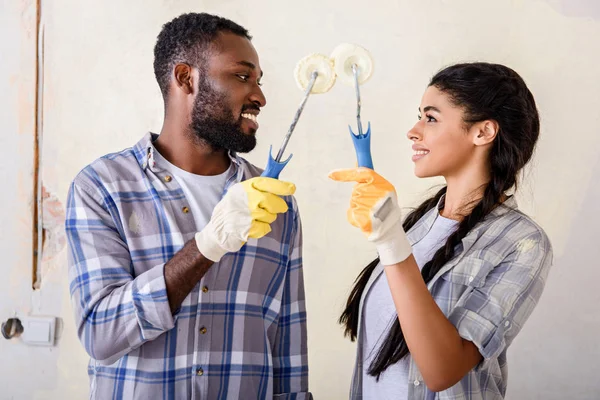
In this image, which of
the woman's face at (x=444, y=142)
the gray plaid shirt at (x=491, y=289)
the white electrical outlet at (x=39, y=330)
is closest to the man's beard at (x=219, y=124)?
the woman's face at (x=444, y=142)

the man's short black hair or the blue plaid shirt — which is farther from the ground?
the man's short black hair

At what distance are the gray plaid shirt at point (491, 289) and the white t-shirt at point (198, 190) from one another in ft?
1.50

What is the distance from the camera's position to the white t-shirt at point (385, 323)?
1.13 metres

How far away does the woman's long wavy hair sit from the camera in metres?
1.15

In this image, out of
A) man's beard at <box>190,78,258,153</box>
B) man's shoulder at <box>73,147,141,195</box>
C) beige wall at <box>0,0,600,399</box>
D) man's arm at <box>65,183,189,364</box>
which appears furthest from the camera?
beige wall at <box>0,0,600,399</box>

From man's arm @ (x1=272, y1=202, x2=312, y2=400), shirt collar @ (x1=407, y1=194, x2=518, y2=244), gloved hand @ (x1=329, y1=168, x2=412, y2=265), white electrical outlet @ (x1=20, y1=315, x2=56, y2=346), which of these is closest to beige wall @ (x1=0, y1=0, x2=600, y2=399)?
white electrical outlet @ (x1=20, y1=315, x2=56, y2=346)

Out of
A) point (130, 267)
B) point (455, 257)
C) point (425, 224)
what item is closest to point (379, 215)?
point (455, 257)

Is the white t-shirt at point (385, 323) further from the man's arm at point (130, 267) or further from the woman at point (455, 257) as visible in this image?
the man's arm at point (130, 267)

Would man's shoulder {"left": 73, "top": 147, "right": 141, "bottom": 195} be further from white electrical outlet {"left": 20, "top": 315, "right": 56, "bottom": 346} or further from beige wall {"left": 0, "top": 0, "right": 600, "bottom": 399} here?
white electrical outlet {"left": 20, "top": 315, "right": 56, "bottom": 346}

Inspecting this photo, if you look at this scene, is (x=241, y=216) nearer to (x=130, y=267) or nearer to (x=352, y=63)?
(x=130, y=267)

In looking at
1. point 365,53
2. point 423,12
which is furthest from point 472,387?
point 423,12

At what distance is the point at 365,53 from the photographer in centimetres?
114

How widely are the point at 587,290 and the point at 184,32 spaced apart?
1.34 meters

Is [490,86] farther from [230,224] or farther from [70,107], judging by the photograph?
[70,107]
